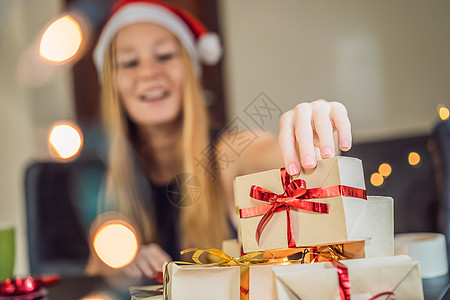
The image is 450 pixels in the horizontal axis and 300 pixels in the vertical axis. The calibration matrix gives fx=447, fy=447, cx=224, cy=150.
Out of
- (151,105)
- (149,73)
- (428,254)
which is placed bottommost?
(428,254)

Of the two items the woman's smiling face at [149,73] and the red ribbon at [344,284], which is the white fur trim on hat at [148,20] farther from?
the red ribbon at [344,284]

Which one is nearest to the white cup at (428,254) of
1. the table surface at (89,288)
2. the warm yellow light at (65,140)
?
the table surface at (89,288)

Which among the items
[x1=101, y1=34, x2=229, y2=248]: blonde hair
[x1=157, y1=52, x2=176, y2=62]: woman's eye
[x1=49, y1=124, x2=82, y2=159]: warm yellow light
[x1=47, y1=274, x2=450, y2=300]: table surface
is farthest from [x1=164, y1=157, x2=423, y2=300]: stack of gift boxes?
[x1=49, y1=124, x2=82, y2=159]: warm yellow light

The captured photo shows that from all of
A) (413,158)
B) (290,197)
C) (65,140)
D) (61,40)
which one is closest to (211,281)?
(290,197)

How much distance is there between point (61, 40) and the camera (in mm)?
1934

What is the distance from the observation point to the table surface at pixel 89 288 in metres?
0.54

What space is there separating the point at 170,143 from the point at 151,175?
15cm

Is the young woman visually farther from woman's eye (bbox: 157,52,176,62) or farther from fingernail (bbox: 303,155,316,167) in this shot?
fingernail (bbox: 303,155,316,167)

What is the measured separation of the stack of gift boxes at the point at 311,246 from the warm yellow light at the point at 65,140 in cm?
147

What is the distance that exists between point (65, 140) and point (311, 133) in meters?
1.58

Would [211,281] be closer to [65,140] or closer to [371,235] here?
[371,235]

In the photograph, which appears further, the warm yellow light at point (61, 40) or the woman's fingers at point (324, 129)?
the warm yellow light at point (61, 40)

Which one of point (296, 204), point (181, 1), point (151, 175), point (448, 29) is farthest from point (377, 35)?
point (296, 204)

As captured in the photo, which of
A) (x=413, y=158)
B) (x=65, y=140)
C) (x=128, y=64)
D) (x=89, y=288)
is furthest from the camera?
(x=65, y=140)
